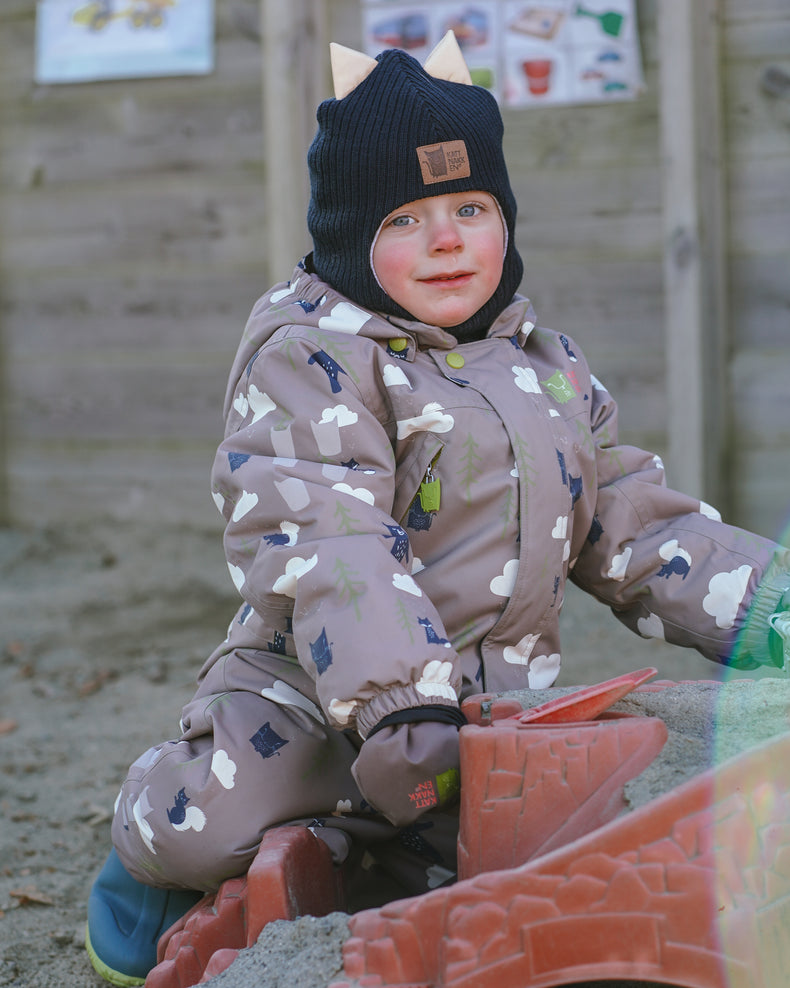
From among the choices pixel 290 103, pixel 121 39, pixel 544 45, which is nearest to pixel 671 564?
pixel 544 45

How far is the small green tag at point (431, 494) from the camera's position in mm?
1606

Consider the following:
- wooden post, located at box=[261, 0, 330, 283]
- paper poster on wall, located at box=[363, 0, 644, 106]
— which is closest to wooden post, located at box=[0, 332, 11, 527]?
wooden post, located at box=[261, 0, 330, 283]

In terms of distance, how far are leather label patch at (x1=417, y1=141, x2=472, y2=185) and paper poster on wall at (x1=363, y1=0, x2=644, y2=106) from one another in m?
2.28

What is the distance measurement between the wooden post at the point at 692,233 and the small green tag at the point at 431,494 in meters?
2.23

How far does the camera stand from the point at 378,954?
1.11 m

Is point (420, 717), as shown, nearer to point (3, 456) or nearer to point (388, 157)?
point (388, 157)

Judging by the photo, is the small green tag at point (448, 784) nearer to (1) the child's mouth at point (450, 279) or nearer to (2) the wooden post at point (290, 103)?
(1) the child's mouth at point (450, 279)

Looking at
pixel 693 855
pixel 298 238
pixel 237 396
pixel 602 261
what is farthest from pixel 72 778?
pixel 602 261

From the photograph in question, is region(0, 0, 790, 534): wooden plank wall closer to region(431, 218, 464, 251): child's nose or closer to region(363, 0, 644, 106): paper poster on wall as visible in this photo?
region(363, 0, 644, 106): paper poster on wall

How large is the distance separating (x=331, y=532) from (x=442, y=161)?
21.8 inches

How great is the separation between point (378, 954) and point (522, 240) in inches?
124

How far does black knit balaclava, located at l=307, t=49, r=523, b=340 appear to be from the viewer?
1622mm

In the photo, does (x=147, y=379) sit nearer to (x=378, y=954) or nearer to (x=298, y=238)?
(x=298, y=238)

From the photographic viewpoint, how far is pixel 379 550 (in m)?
1.42
